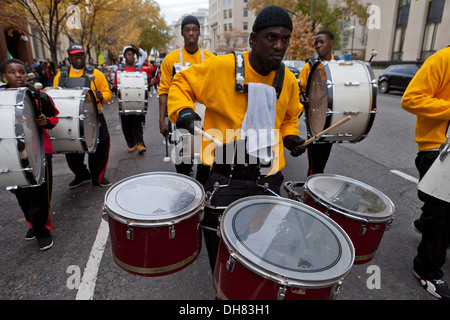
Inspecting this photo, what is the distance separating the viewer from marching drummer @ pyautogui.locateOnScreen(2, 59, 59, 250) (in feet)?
10.0

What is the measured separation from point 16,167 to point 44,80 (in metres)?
16.4

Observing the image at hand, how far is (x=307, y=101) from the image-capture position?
419cm

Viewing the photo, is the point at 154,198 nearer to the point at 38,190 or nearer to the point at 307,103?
the point at 38,190

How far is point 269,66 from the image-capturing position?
1.95 metres

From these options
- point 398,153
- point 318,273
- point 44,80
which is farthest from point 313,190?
point 44,80

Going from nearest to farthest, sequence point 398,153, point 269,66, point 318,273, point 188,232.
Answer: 1. point 318,273
2. point 188,232
3. point 269,66
4. point 398,153

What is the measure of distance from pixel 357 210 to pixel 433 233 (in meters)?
1.04

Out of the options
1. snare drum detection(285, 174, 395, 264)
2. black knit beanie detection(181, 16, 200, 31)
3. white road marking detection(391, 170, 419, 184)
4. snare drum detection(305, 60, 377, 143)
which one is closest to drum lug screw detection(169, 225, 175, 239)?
snare drum detection(285, 174, 395, 264)

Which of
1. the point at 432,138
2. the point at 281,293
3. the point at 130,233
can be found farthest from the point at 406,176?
the point at 130,233

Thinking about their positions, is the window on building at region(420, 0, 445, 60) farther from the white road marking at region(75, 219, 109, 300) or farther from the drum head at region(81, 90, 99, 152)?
the white road marking at region(75, 219, 109, 300)

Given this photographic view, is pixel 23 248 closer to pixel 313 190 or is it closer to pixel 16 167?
pixel 16 167

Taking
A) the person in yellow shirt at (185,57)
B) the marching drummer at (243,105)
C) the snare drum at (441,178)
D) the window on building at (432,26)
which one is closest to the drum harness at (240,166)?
the marching drummer at (243,105)
